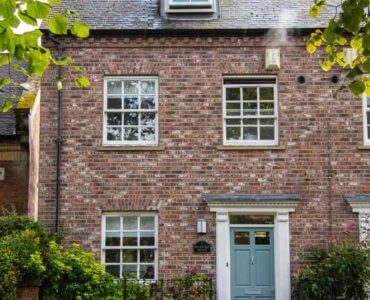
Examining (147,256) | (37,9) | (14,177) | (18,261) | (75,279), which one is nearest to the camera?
(37,9)

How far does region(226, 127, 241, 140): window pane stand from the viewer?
54.6 feet

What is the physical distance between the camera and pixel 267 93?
55.2ft

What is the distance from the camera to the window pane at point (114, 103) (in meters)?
16.8

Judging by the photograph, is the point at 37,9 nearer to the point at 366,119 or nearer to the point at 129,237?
the point at 129,237

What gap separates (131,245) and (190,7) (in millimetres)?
6244

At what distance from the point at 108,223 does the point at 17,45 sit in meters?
9.87

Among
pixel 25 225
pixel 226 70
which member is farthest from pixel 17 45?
pixel 226 70

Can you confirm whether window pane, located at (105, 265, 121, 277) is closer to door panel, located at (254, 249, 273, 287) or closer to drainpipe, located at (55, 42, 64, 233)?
drainpipe, located at (55, 42, 64, 233)

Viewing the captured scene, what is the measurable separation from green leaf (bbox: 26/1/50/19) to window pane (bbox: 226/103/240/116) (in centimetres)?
1037

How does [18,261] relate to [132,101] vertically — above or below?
below

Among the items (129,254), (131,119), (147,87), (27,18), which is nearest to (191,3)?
(147,87)

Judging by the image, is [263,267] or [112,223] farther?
[112,223]

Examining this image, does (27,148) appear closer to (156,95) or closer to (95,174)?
(95,174)

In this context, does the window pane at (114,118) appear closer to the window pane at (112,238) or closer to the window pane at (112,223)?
the window pane at (112,223)
